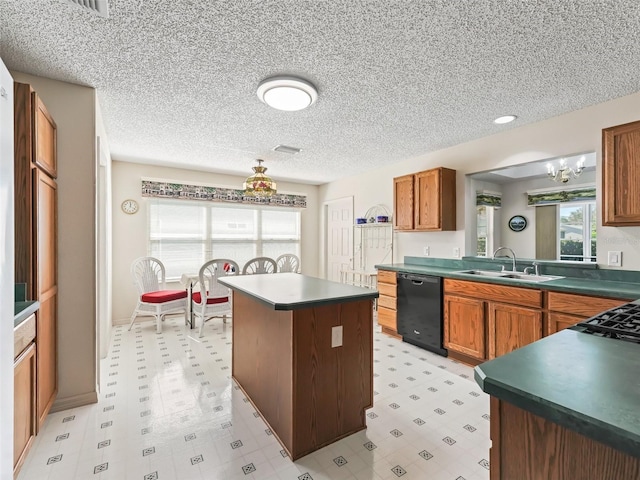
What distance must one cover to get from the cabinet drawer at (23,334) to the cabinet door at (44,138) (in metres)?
0.94

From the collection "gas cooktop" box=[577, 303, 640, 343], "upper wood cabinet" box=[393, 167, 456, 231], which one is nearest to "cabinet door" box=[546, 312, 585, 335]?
"gas cooktop" box=[577, 303, 640, 343]

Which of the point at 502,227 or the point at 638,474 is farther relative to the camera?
the point at 502,227

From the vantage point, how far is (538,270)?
3070 mm

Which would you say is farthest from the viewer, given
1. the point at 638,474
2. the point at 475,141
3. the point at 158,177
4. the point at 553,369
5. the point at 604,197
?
the point at 158,177

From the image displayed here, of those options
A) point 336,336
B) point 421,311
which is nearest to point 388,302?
point 421,311

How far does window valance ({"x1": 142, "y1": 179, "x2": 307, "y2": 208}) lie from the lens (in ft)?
15.4

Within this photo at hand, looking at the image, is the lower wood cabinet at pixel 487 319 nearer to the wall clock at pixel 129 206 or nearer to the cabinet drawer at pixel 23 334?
the cabinet drawer at pixel 23 334

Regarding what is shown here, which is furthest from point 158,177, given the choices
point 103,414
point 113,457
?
point 113,457

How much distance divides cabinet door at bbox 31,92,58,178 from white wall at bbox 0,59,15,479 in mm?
811

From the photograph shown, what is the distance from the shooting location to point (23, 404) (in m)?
1.58

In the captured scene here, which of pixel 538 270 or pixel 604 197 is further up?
pixel 604 197

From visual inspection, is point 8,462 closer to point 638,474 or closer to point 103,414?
point 103,414

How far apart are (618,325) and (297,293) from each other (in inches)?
60.7

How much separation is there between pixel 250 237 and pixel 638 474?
5.48 meters
